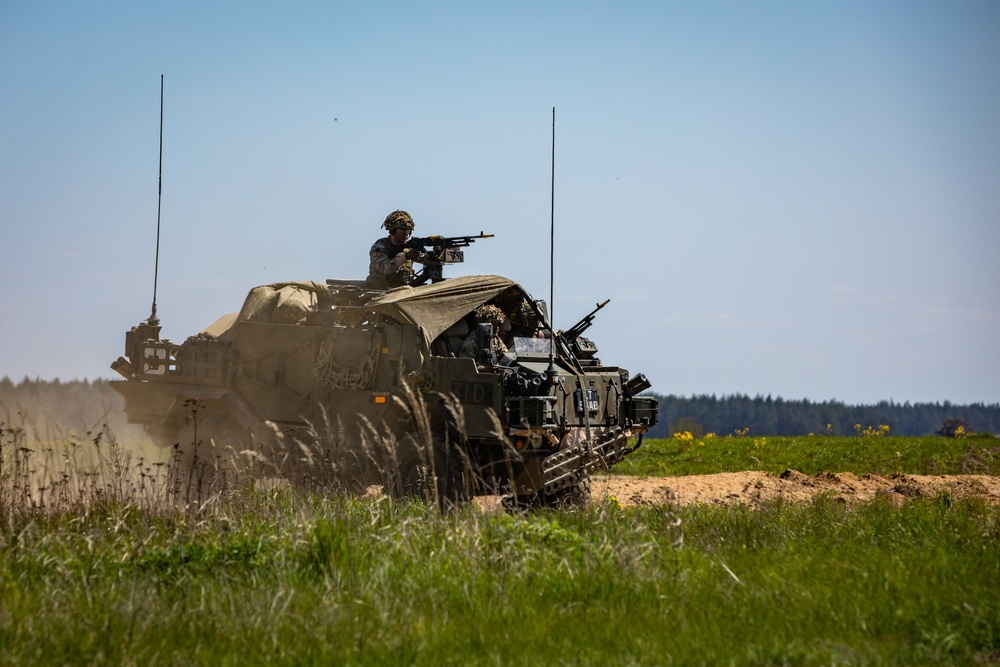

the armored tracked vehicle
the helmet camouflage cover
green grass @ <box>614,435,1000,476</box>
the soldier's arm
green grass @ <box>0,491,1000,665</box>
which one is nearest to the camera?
green grass @ <box>0,491,1000,665</box>

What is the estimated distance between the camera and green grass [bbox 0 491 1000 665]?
6.26 m

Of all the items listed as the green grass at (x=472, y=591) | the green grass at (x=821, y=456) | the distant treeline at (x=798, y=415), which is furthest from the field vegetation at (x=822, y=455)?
the distant treeline at (x=798, y=415)

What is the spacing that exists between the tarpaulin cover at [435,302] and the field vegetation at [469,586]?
264cm

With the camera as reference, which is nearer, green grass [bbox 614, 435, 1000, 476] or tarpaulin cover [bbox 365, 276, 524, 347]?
tarpaulin cover [bbox 365, 276, 524, 347]

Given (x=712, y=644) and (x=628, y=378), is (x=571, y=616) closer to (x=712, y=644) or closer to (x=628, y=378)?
(x=712, y=644)

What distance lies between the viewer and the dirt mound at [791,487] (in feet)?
45.1

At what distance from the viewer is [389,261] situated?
13.9m

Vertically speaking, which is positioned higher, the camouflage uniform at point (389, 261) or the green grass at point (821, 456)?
the camouflage uniform at point (389, 261)

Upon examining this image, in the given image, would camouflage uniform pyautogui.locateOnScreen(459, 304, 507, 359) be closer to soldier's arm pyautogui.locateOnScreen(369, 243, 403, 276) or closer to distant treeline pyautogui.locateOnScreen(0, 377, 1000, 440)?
soldier's arm pyautogui.locateOnScreen(369, 243, 403, 276)

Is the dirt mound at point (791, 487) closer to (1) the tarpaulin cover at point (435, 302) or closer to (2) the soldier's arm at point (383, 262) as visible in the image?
(1) the tarpaulin cover at point (435, 302)

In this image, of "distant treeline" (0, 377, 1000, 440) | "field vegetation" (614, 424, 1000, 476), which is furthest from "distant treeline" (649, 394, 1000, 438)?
"field vegetation" (614, 424, 1000, 476)

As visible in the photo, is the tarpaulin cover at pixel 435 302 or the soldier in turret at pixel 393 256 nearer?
the tarpaulin cover at pixel 435 302

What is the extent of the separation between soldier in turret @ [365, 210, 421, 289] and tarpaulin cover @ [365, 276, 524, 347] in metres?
1.13

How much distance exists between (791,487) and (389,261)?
20.7 ft
